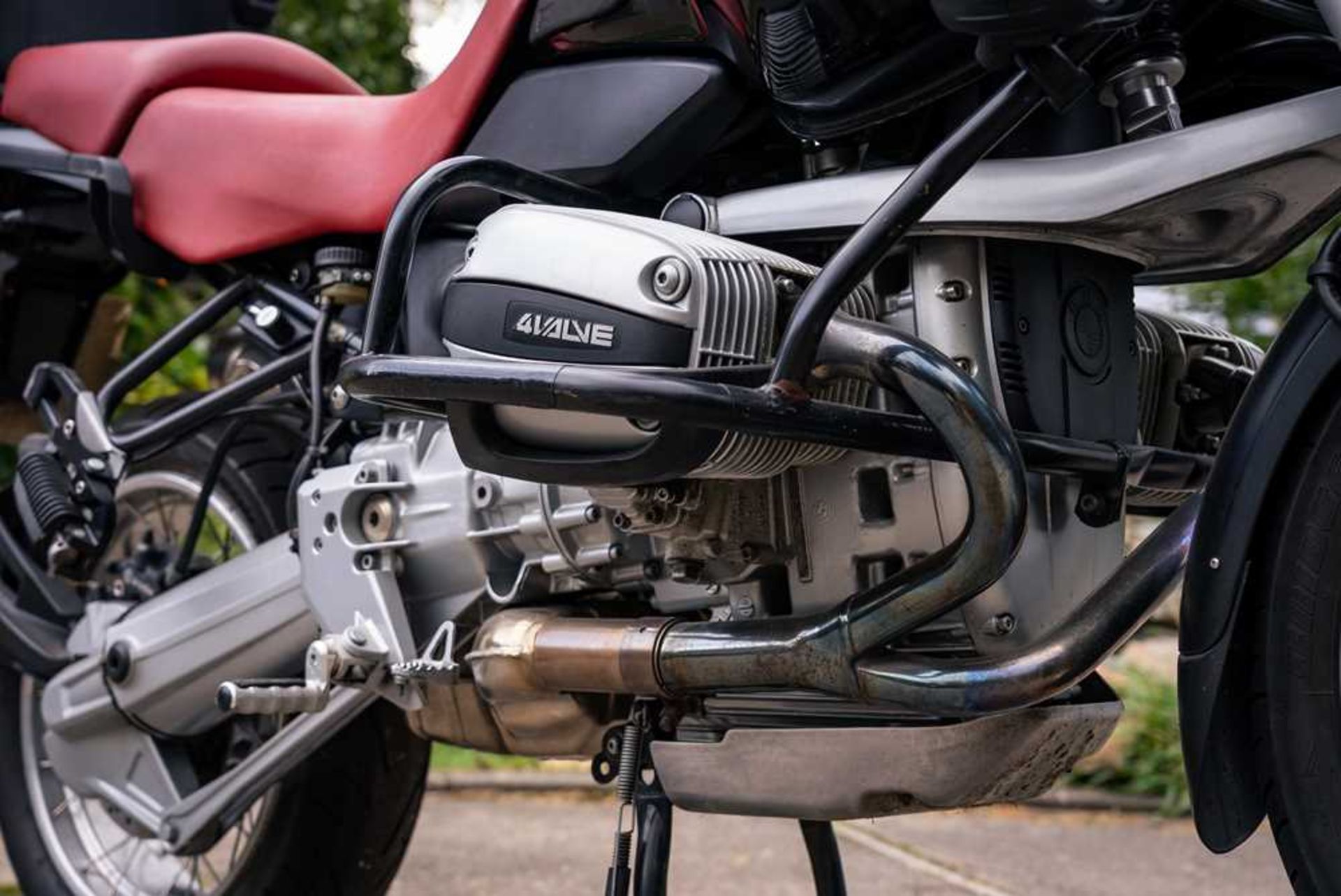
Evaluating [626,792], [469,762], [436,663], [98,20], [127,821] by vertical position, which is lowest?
[469,762]

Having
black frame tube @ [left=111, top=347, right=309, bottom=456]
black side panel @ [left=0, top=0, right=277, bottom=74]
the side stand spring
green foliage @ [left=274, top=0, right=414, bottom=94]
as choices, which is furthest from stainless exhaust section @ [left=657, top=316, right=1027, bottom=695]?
green foliage @ [left=274, top=0, right=414, bottom=94]

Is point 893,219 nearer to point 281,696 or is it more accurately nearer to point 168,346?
point 281,696

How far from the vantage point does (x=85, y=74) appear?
108 inches

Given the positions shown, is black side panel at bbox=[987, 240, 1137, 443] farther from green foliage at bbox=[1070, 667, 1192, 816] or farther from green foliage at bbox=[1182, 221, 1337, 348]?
green foliage at bbox=[1182, 221, 1337, 348]

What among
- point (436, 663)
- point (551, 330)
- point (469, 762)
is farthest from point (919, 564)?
point (469, 762)

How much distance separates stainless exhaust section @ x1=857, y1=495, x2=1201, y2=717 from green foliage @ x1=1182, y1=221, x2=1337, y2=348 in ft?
12.8

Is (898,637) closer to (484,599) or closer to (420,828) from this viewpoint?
(484,599)

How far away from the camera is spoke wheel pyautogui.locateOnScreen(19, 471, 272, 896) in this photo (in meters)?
2.72

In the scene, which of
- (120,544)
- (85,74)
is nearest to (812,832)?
(120,544)

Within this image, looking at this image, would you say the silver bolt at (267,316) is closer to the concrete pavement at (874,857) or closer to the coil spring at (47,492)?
the coil spring at (47,492)

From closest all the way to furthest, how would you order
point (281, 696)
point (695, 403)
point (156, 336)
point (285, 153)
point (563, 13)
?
1. point (695, 403)
2. point (563, 13)
3. point (281, 696)
4. point (285, 153)
5. point (156, 336)

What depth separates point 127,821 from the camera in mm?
2680

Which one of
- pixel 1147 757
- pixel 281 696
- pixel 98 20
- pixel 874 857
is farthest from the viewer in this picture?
pixel 1147 757

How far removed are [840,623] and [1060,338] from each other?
0.36m
